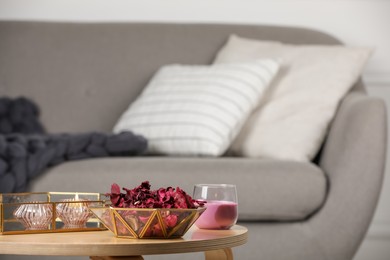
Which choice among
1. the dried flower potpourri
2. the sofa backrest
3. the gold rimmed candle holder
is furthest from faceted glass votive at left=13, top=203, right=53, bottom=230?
the sofa backrest

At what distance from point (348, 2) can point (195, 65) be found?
2.45ft

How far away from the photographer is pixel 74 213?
49.9 inches

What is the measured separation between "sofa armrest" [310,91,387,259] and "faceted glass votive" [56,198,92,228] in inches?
35.2

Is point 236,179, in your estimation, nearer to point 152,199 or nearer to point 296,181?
point 296,181

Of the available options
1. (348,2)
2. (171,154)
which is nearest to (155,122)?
(171,154)

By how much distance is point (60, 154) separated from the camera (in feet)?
6.91

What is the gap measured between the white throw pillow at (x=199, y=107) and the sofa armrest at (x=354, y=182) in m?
0.34

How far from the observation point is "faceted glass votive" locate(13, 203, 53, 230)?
3.98 feet

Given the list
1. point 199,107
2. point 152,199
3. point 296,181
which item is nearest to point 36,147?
point 199,107

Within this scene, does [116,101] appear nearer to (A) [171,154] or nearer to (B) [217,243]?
(A) [171,154]

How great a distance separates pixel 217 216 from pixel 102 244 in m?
0.30

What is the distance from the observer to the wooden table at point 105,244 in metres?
1.05

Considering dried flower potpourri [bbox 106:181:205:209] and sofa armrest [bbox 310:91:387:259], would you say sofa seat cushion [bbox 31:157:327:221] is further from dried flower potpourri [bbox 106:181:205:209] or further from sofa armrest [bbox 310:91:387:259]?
dried flower potpourri [bbox 106:181:205:209]

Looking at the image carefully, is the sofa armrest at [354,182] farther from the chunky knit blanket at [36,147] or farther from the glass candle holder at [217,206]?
the glass candle holder at [217,206]
